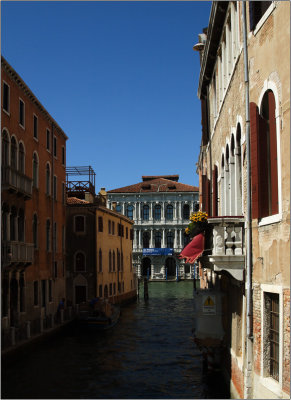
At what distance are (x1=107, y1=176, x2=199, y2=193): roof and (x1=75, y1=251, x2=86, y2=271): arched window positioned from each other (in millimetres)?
38852

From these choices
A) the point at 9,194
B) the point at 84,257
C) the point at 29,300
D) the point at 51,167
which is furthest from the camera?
the point at 84,257

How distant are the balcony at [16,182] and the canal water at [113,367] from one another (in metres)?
6.02

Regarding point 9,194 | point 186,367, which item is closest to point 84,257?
point 9,194

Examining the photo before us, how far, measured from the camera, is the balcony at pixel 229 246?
10.0 meters

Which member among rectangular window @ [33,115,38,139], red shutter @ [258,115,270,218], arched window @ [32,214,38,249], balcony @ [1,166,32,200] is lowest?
arched window @ [32,214,38,249]

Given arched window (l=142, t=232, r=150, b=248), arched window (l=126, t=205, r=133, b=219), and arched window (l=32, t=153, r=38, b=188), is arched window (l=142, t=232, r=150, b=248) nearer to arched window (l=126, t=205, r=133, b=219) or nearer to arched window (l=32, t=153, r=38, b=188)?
arched window (l=126, t=205, r=133, b=219)

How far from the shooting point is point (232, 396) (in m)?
12.1

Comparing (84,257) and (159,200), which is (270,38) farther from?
(159,200)

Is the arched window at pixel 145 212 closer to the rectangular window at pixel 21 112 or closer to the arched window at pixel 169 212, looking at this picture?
the arched window at pixel 169 212

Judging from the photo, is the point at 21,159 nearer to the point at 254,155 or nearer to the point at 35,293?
the point at 35,293

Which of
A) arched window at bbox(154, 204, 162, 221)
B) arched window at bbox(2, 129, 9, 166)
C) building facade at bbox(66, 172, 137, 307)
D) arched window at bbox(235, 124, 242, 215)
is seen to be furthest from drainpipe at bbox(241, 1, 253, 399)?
arched window at bbox(154, 204, 162, 221)

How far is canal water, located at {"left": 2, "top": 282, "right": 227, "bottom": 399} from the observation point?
51.9 ft

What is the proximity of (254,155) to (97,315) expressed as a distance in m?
22.3

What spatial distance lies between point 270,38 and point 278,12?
1.77 feet
